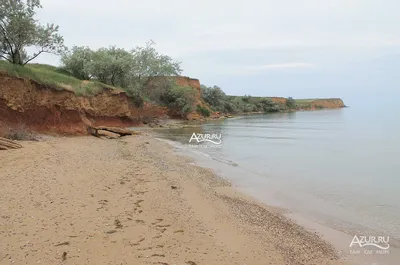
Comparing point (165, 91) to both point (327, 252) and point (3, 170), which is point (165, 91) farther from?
point (327, 252)

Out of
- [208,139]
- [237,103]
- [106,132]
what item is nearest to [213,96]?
[237,103]

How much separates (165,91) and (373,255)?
44.8 meters

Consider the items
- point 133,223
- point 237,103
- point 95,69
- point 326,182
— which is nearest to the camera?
point 133,223

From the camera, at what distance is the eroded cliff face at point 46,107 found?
15.0 m

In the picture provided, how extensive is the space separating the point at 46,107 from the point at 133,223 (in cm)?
1550

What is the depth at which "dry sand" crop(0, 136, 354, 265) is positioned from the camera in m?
4.05

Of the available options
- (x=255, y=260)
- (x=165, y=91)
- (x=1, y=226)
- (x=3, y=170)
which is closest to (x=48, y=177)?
(x=3, y=170)

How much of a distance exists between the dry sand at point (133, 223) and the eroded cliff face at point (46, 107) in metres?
7.74

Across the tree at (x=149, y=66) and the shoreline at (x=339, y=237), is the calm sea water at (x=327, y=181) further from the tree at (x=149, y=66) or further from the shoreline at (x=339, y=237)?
the tree at (x=149, y=66)

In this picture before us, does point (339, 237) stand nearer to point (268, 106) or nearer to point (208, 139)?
point (208, 139)

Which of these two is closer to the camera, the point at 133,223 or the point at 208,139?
the point at 133,223

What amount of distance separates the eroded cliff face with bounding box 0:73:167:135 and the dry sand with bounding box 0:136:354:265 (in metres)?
7.74

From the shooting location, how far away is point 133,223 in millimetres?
5121

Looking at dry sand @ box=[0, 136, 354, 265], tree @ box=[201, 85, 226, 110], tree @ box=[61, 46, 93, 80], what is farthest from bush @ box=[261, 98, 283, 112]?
dry sand @ box=[0, 136, 354, 265]
